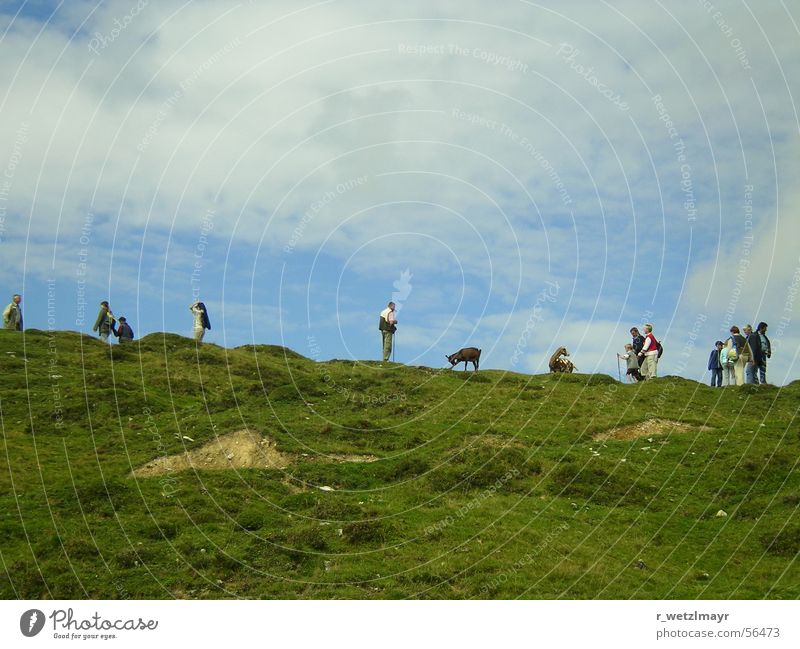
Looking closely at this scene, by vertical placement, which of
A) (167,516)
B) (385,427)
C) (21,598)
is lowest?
(21,598)

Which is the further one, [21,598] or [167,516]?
[167,516]

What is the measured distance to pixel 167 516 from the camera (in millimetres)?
23219

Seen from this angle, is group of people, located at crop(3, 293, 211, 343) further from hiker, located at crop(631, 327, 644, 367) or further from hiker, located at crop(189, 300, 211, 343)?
hiker, located at crop(631, 327, 644, 367)

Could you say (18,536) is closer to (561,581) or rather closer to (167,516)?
(167,516)

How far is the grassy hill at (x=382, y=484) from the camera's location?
67.7 feet

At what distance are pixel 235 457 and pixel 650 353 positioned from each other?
22.1 metres

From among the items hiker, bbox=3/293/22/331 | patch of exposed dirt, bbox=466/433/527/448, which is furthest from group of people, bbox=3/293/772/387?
patch of exposed dirt, bbox=466/433/527/448

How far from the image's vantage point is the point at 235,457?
28844 mm

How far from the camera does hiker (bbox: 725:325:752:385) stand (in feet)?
130

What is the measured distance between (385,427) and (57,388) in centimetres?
1359

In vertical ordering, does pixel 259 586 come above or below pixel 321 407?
below

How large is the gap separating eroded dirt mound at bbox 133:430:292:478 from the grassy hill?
3.7 inches

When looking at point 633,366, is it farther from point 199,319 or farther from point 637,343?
point 199,319
